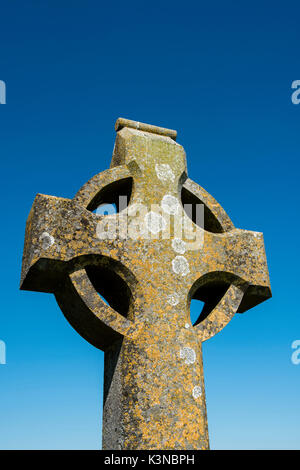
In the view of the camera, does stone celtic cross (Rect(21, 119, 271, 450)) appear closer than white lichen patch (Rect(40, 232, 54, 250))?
Yes

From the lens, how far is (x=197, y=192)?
4891 mm

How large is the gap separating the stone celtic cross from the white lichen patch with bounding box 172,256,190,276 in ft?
0.03

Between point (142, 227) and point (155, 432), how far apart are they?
1.82m

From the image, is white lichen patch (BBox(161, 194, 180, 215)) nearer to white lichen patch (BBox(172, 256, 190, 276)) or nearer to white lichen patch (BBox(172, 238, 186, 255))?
white lichen patch (BBox(172, 238, 186, 255))

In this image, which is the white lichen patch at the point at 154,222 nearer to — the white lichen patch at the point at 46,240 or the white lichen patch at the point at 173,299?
the white lichen patch at the point at 173,299

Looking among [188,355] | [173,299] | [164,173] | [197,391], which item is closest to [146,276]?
[173,299]

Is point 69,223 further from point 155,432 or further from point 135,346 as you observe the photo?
point 155,432

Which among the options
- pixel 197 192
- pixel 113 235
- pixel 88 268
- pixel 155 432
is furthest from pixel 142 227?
pixel 155 432

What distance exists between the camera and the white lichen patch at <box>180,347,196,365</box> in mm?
3816

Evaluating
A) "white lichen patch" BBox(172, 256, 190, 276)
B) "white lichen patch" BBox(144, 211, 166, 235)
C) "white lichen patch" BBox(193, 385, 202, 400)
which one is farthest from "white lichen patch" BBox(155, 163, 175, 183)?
"white lichen patch" BBox(193, 385, 202, 400)

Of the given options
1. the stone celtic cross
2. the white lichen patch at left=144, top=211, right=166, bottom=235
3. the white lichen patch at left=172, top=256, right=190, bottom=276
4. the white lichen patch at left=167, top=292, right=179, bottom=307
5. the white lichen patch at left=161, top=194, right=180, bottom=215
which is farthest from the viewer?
the white lichen patch at left=161, top=194, right=180, bottom=215

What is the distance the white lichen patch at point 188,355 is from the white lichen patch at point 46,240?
4.84 ft

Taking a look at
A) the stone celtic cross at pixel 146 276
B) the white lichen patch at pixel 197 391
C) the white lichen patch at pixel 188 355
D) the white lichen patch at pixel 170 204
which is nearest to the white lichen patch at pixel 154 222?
the stone celtic cross at pixel 146 276

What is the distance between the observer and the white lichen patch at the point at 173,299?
4005 millimetres
